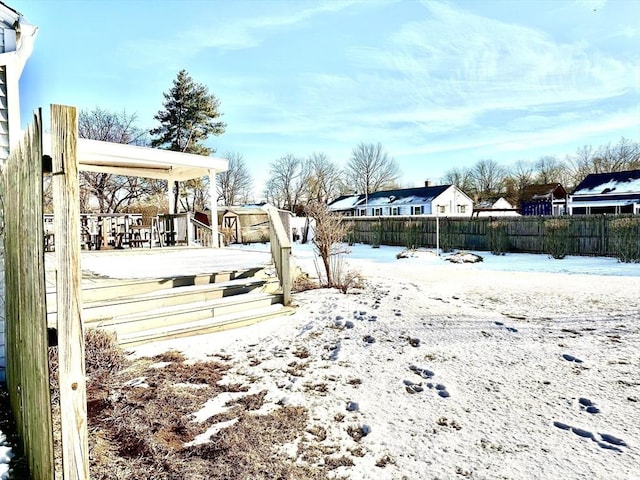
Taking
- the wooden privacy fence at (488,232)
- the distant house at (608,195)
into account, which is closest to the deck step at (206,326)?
the wooden privacy fence at (488,232)

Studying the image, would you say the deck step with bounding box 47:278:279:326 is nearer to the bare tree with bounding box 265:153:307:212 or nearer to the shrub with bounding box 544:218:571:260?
the shrub with bounding box 544:218:571:260

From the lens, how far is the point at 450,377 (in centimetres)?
345

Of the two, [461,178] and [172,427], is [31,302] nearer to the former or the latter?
[172,427]

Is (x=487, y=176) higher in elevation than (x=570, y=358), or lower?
higher

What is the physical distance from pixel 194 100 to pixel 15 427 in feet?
82.5

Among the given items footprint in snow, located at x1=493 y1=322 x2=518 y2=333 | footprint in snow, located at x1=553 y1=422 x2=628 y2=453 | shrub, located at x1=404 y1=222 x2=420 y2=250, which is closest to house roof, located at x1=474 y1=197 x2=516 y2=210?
shrub, located at x1=404 y1=222 x2=420 y2=250

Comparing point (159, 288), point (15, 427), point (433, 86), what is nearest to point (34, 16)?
point (159, 288)

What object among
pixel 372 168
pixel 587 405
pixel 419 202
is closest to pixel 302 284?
pixel 587 405

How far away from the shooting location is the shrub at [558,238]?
47.7 ft

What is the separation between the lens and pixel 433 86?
62.2ft

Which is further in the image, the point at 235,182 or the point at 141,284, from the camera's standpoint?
the point at 235,182

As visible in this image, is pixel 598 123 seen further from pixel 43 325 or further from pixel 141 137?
pixel 43 325

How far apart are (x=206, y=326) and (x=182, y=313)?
34cm

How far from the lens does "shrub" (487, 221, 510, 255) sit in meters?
16.5
